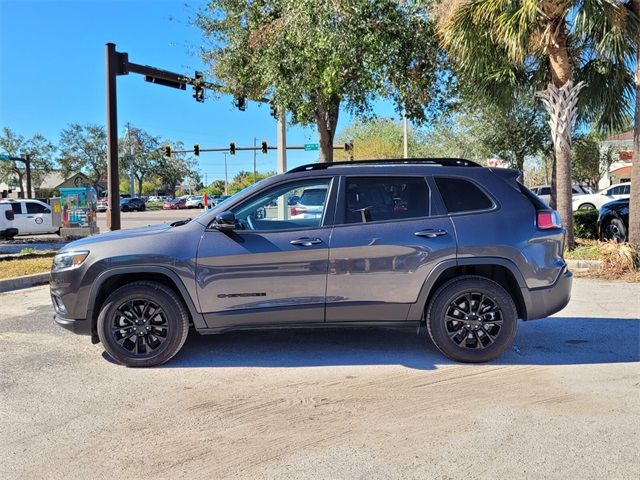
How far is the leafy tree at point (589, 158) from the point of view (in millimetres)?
24559

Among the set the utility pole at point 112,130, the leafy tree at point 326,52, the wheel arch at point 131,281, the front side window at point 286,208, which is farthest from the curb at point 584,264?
the utility pole at point 112,130

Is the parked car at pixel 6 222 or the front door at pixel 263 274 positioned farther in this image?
the parked car at pixel 6 222

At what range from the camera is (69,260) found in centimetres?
499

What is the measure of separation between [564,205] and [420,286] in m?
7.90

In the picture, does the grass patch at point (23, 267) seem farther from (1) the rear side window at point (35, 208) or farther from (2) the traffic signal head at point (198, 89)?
(1) the rear side window at point (35, 208)

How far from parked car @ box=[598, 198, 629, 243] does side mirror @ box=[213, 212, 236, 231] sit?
31.3 ft

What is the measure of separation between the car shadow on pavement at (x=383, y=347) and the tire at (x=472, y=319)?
9.0 inches

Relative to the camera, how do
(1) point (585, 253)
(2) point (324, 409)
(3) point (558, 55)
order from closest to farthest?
(2) point (324, 409), (3) point (558, 55), (1) point (585, 253)

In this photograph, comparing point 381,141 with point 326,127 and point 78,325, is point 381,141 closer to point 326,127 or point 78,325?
point 326,127

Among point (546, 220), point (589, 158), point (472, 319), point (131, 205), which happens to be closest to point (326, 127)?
point (546, 220)

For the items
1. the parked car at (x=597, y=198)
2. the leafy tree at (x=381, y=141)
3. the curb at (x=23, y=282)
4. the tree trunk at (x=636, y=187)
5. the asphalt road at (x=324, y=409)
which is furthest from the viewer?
the leafy tree at (x=381, y=141)

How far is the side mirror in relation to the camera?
15.8 ft

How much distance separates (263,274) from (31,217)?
61.1 ft

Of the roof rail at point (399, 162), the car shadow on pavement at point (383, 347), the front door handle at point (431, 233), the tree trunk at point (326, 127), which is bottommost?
the car shadow on pavement at point (383, 347)
